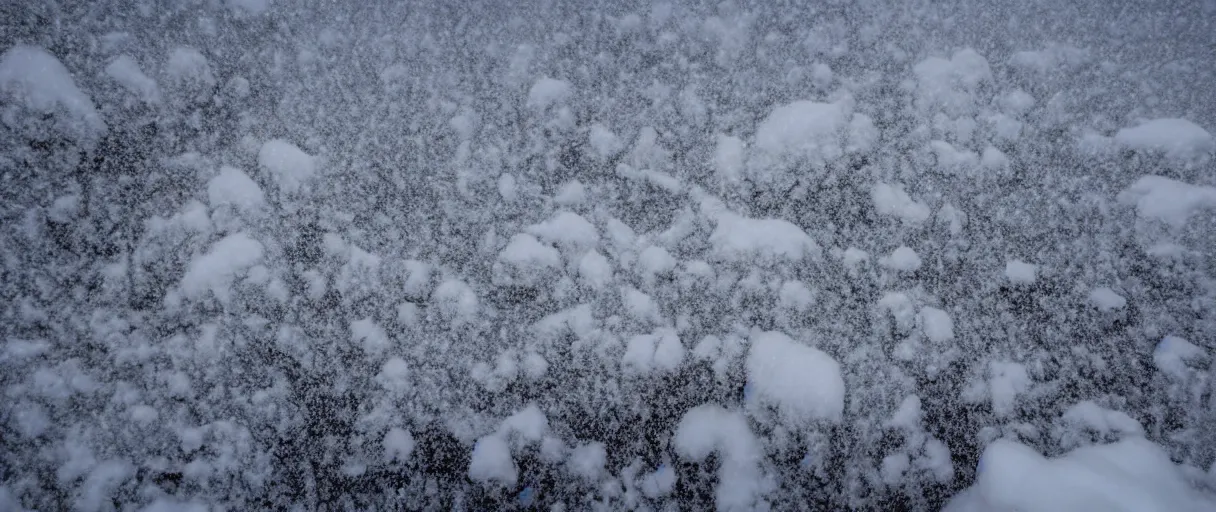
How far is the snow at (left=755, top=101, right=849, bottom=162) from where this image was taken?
86cm

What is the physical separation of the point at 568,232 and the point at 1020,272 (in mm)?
652

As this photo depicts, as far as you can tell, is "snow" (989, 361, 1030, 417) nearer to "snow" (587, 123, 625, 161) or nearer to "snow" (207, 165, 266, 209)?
"snow" (587, 123, 625, 161)

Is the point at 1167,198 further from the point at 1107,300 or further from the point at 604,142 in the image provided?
the point at 604,142

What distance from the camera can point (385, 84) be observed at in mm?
889

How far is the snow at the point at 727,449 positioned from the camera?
2.37ft

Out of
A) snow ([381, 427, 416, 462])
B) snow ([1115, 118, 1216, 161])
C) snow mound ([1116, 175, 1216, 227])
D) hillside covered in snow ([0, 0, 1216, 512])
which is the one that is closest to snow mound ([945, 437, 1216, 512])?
hillside covered in snow ([0, 0, 1216, 512])

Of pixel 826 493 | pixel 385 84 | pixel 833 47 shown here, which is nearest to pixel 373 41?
pixel 385 84

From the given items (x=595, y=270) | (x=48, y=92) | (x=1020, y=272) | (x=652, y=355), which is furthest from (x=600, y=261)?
(x=48, y=92)

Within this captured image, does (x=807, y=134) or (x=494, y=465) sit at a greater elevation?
(x=807, y=134)

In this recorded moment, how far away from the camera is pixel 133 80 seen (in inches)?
32.4

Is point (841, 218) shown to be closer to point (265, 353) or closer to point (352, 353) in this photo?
point (352, 353)

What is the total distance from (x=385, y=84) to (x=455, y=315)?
40 centimetres

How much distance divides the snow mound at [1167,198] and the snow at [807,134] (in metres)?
0.42

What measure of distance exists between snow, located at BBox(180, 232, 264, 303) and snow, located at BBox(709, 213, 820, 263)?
2.17 feet
